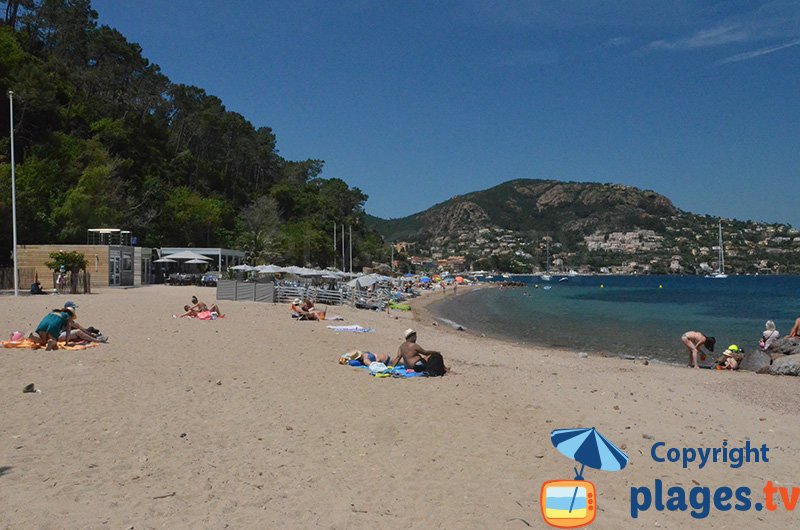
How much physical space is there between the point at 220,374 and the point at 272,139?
281 feet

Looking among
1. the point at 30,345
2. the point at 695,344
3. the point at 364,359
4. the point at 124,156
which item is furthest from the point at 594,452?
the point at 124,156

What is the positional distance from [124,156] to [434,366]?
171 ft

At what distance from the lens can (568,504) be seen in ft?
15.8

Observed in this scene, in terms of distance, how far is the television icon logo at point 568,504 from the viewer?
472cm

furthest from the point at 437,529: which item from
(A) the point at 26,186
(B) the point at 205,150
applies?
(B) the point at 205,150

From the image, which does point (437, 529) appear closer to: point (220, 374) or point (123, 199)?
point (220, 374)

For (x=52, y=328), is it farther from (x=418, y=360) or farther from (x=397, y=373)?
(x=418, y=360)

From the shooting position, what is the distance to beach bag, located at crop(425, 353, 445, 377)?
1098cm

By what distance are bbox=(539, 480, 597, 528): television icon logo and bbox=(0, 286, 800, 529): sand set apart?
14cm

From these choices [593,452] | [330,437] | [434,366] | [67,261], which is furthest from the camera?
[67,261]

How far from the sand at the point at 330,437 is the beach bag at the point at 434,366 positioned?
1.18 feet

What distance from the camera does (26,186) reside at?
36906 mm

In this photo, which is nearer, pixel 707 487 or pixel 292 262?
pixel 707 487

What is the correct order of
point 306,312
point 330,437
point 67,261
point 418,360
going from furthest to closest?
1. point 67,261
2. point 306,312
3. point 418,360
4. point 330,437
